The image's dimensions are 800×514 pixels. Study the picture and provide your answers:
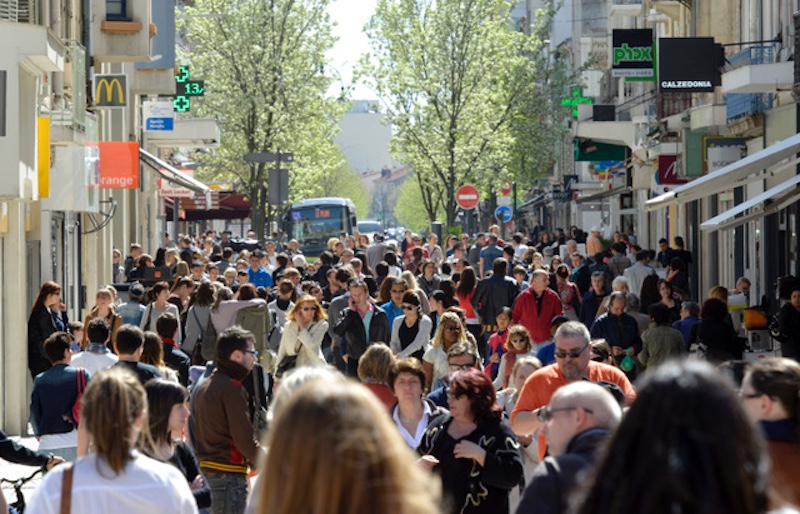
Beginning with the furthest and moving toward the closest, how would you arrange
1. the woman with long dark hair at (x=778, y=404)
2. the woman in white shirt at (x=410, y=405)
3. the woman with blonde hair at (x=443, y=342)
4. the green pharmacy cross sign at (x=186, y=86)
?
the green pharmacy cross sign at (x=186, y=86) → the woman with blonde hair at (x=443, y=342) → the woman in white shirt at (x=410, y=405) → the woman with long dark hair at (x=778, y=404)

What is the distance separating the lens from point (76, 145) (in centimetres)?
2200

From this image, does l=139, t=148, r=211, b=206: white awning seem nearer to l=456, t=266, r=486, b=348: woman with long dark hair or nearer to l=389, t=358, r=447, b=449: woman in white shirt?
l=456, t=266, r=486, b=348: woman with long dark hair

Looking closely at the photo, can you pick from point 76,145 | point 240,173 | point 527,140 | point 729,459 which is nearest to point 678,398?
Result: point 729,459

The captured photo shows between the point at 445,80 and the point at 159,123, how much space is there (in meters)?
18.6

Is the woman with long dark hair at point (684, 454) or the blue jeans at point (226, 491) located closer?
the woman with long dark hair at point (684, 454)

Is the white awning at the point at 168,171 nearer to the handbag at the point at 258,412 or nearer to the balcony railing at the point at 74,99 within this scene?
the balcony railing at the point at 74,99

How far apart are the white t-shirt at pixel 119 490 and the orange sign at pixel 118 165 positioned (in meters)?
20.4

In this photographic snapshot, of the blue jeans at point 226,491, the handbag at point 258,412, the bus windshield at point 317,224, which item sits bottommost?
the blue jeans at point 226,491

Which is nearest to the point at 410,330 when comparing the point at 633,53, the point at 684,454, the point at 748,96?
the point at 684,454

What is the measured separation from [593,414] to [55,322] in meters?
12.0

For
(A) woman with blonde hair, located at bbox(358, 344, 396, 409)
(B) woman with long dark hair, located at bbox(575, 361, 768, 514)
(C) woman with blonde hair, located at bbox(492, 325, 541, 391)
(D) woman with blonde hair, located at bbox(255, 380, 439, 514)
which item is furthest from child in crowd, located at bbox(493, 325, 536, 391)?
(B) woman with long dark hair, located at bbox(575, 361, 768, 514)

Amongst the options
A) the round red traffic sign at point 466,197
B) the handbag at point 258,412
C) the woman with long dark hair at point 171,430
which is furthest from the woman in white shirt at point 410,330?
the round red traffic sign at point 466,197

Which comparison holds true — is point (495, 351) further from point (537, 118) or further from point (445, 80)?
point (537, 118)

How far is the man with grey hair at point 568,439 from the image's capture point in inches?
196
